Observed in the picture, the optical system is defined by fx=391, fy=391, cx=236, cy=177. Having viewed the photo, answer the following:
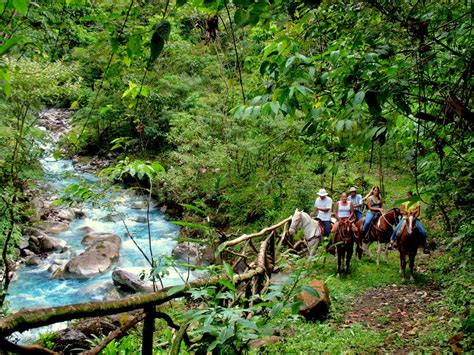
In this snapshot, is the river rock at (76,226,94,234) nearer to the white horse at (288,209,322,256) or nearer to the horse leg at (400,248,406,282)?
the white horse at (288,209,322,256)

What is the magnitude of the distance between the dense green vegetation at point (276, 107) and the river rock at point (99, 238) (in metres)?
2.39

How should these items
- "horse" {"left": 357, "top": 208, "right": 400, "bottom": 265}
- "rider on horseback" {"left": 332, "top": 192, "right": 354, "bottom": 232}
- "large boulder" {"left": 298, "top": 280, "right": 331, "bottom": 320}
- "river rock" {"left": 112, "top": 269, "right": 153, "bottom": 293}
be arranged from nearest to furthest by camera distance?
1. "large boulder" {"left": 298, "top": 280, "right": 331, "bottom": 320}
2. "horse" {"left": 357, "top": 208, "right": 400, "bottom": 265}
3. "rider on horseback" {"left": 332, "top": 192, "right": 354, "bottom": 232}
4. "river rock" {"left": 112, "top": 269, "right": 153, "bottom": 293}

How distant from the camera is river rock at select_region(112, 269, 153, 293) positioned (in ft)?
35.7

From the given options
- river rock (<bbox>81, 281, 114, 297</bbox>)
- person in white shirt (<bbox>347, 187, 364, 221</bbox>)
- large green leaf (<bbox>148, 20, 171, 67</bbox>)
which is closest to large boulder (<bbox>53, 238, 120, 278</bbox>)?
river rock (<bbox>81, 281, 114, 297</bbox>)

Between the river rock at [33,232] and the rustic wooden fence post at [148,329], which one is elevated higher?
the rustic wooden fence post at [148,329]

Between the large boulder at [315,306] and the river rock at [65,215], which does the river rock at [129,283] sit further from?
the river rock at [65,215]

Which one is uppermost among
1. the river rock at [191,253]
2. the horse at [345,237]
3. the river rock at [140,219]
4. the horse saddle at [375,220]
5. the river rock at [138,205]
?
the horse saddle at [375,220]

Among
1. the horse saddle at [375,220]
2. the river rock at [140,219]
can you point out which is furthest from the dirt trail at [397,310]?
the river rock at [140,219]

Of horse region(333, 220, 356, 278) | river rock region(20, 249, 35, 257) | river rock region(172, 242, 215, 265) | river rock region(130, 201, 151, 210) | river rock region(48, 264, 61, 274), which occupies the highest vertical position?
horse region(333, 220, 356, 278)

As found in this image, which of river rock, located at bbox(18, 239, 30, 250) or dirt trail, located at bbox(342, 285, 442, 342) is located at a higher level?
dirt trail, located at bbox(342, 285, 442, 342)

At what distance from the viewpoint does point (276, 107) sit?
2021 mm

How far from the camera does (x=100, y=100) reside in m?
19.4

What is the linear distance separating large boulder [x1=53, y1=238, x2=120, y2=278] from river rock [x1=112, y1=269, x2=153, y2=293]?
1369mm

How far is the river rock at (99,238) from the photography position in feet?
46.4
